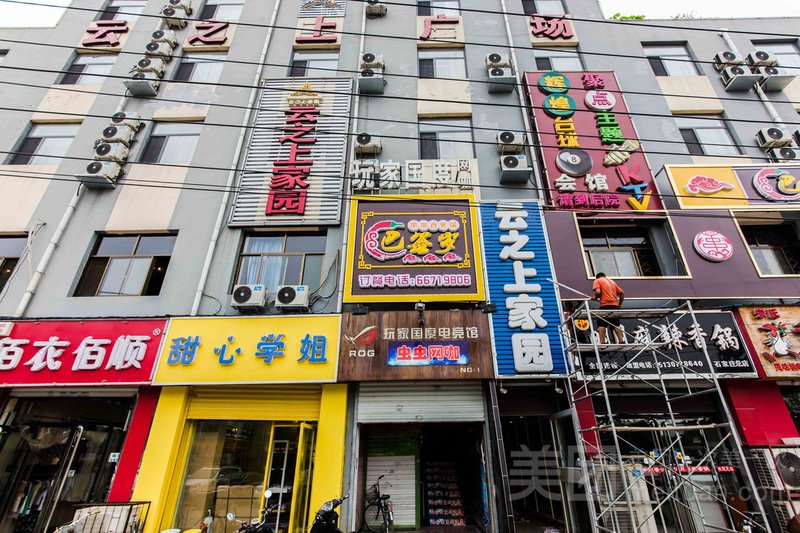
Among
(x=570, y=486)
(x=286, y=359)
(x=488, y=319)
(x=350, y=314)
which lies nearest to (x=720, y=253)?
(x=488, y=319)

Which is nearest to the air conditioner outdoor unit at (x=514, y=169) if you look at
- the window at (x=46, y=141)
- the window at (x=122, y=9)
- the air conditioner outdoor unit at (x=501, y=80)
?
the air conditioner outdoor unit at (x=501, y=80)

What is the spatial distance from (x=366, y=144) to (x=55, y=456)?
1158 centimetres

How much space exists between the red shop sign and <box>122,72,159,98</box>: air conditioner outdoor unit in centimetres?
840

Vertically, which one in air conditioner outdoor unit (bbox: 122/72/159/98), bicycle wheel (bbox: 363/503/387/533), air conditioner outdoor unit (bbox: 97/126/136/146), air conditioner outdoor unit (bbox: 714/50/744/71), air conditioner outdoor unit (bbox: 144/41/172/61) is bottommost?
bicycle wheel (bbox: 363/503/387/533)

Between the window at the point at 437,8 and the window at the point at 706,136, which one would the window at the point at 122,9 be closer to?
the window at the point at 437,8

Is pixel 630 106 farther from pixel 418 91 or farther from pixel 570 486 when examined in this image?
pixel 570 486

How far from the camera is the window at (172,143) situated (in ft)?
38.5

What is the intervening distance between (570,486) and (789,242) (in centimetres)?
990

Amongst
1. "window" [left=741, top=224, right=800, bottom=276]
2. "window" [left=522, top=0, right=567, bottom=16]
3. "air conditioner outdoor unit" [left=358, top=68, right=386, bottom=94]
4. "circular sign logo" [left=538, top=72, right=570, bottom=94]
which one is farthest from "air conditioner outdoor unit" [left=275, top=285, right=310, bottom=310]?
"window" [left=522, top=0, right=567, bottom=16]

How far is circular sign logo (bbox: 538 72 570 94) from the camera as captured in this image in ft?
39.3

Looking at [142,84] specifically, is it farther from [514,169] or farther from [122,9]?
[514,169]

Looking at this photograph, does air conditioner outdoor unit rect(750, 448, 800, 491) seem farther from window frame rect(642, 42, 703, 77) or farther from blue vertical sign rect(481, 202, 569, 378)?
window frame rect(642, 42, 703, 77)

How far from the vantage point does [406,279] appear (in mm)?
9219

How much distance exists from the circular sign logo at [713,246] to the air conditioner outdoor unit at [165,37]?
18.7 metres
